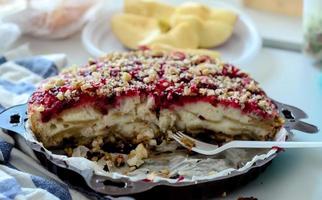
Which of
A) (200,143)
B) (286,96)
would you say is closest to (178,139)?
(200,143)

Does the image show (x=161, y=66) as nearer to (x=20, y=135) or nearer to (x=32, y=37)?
(x=20, y=135)

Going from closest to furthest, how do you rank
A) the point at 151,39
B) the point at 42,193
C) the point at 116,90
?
1. the point at 42,193
2. the point at 116,90
3. the point at 151,39

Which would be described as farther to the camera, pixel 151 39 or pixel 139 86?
pixel 151 39

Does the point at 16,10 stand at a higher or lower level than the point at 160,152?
higher

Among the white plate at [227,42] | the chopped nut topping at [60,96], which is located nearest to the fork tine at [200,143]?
the chopped nut topping at [60,96]

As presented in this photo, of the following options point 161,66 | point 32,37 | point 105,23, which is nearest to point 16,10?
point 32,37
